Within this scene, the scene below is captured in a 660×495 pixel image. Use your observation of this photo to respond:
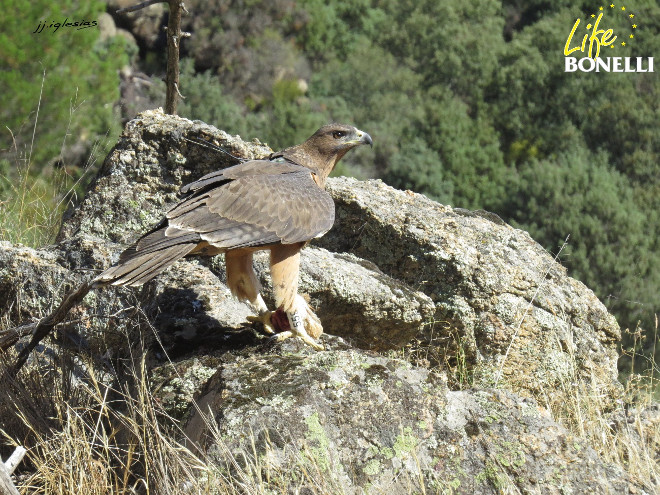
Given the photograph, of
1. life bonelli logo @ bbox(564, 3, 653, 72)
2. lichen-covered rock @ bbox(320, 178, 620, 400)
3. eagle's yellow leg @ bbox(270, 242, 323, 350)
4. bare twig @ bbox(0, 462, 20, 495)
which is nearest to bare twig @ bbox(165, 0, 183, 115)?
lichen-covered rock @ bbox(320, 178, 620, 400)

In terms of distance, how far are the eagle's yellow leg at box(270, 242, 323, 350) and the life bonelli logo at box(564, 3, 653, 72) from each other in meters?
40.0

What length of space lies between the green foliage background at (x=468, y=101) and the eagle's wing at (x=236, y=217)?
19688 mm

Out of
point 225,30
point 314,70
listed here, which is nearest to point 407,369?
point 225,30

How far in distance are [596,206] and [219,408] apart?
1221 inches

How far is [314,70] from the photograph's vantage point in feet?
176

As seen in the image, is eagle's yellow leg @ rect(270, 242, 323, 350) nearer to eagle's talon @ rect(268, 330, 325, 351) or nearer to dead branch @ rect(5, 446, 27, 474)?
eagle's talon @ rect(268, 330, 325, 351)

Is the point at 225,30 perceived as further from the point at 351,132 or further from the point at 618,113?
the point at 351,132

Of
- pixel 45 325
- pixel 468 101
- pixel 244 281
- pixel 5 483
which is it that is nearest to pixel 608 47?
pixel 468 101

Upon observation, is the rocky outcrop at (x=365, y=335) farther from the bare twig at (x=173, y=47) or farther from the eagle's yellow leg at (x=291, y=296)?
the bare twig at (x=173, y=47)

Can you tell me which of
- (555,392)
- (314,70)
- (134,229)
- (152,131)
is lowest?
(314,70)

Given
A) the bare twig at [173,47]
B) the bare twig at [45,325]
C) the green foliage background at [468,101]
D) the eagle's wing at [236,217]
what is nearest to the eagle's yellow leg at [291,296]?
the eagle's wing at [236,217]

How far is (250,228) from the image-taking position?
4766mm

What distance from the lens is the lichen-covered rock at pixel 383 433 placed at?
11.2ft

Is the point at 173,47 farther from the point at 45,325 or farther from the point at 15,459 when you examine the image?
the point at 15,459
